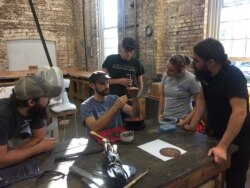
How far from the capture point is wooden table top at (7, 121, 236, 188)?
3.93 feet

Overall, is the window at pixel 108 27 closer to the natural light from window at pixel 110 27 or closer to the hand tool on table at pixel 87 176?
the natural light from window at pixel 110 27

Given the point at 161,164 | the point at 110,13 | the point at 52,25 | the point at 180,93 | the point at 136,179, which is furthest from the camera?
the point at 52,25

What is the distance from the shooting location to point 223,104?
1.69 meters

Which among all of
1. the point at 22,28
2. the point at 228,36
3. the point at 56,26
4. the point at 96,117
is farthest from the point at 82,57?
the point at 96,117

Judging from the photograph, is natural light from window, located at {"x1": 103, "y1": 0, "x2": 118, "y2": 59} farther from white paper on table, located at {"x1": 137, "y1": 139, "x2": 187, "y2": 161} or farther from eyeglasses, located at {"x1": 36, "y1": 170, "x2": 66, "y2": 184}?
eyeglasses, located at {"x1": 36, "y1": 170, "x2": 66, "y2": 184}

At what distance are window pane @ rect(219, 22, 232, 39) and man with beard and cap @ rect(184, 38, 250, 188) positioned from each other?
214 centimetres

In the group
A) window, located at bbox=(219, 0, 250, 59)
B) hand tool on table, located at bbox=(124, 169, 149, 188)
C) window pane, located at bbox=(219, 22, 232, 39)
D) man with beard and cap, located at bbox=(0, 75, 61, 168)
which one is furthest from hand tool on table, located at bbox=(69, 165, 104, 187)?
window pane, located at bbox=(219, 22, 232, 39)

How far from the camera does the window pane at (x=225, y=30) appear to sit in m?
3.57

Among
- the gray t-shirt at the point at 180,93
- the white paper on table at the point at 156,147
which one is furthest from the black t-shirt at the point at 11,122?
A: the gray t-shirt at the point at 180,93

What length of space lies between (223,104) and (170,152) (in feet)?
1.79

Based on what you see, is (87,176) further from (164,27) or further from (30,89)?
(164,27)

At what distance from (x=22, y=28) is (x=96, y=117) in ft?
19.1

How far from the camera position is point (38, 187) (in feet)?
3.77

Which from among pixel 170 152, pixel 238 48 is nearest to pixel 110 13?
pixel 238 48
